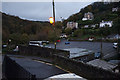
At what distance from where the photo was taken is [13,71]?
4.21m

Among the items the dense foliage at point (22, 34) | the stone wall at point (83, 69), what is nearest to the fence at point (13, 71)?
the stone wall at point (83, 69)

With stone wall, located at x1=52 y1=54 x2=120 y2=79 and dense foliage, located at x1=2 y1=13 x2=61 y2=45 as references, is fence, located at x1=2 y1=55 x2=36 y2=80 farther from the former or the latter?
dense foliage, located at x1=2 y1=13 x2=61 y2=45

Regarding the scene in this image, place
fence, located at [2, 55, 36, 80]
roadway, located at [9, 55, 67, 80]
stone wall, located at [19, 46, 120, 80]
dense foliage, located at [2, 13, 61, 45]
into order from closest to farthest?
fence, located at [2, 55, 36, 80] < stone wall, located at [19, 46, 120, 80] < roadway, located at [9, 55, 67, 80] < dense foliage, located at [2, 13, 61, 45]

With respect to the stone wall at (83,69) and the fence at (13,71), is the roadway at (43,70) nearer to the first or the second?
the stone wall at (83,69)

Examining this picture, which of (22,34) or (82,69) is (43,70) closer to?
(82,69)

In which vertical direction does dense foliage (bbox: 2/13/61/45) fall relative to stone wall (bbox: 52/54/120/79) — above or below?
above

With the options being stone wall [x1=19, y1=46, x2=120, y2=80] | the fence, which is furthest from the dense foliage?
the fence

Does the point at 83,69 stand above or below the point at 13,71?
below

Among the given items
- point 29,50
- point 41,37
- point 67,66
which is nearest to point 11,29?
point 41,37

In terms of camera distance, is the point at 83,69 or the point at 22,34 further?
the point at 22,34

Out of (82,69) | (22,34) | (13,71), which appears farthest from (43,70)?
(22,34)

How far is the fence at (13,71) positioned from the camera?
10.6ft

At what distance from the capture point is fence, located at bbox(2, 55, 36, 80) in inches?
127

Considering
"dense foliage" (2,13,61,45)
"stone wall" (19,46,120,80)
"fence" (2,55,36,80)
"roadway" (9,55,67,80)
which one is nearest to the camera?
"fence" (2,55,36,80)
